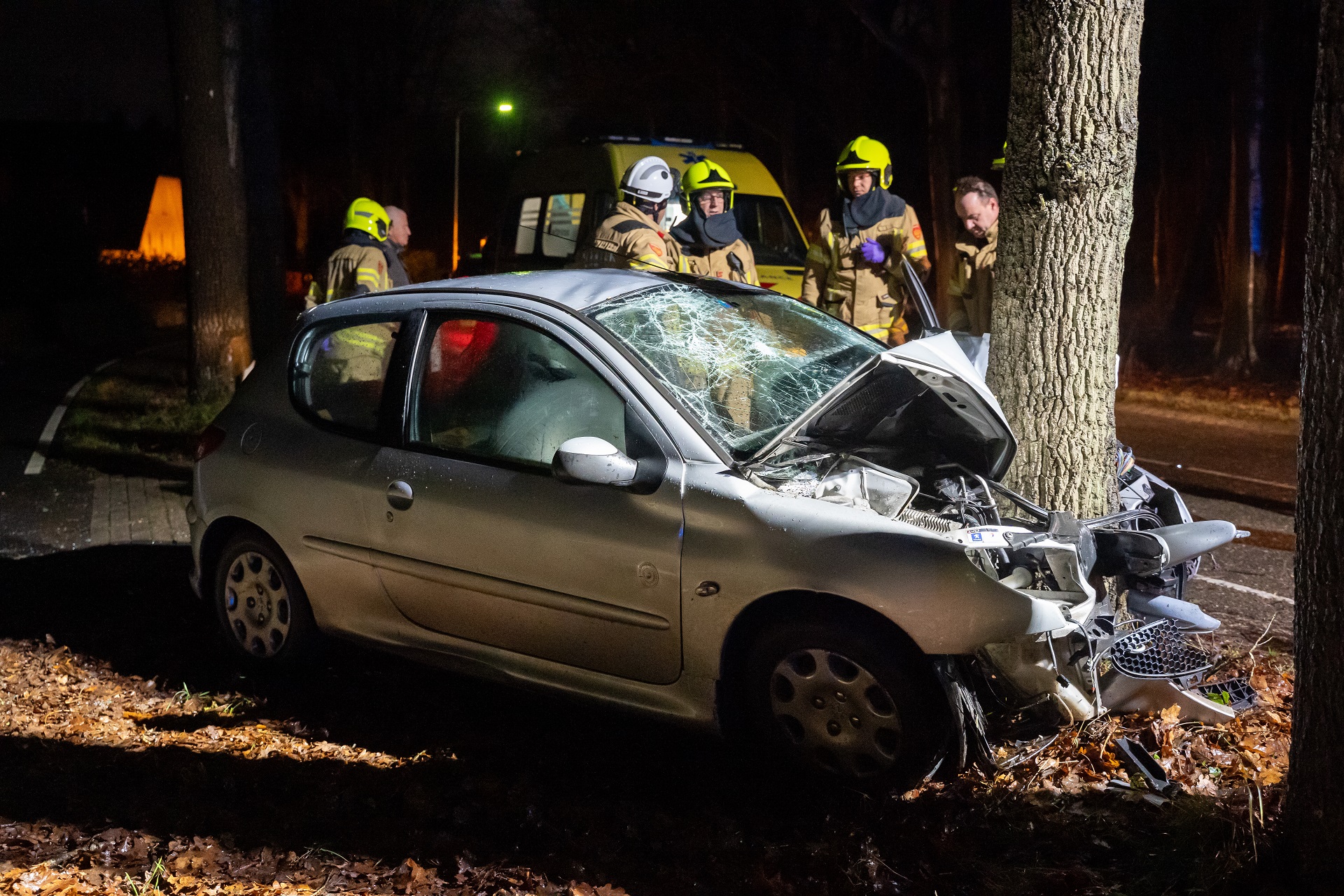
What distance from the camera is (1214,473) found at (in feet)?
32.9

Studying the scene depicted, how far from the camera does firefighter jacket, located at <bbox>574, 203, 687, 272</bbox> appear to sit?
6.90 metres

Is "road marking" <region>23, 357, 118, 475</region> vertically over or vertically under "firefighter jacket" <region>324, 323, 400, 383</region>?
under

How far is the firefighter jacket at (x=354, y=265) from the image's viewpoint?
767 cm

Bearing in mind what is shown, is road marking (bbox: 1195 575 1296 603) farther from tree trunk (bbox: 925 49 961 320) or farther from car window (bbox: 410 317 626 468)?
tree trunk (bbox: 925 49 961 320)

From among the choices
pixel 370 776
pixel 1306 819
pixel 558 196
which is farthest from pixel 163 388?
pixel 1306 819

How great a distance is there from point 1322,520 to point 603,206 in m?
8.97

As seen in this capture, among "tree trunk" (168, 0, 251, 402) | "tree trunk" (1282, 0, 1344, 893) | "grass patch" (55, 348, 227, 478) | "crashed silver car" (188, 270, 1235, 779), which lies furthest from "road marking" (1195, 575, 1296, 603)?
"tree trunk" (168, 0, 251, 402)

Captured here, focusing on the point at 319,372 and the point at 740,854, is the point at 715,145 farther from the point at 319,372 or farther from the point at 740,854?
the point at 740,854

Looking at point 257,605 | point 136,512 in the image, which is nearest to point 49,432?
point 136,512

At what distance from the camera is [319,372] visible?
5125 millimetres

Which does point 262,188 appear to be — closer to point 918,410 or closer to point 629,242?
point 629,242

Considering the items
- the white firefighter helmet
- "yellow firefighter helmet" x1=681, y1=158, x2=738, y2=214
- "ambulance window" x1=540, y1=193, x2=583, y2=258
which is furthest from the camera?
"ambulance window" x1=540, y1=193, x2=583, y2=258

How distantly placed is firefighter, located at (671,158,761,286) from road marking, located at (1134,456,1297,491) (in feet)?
11.5

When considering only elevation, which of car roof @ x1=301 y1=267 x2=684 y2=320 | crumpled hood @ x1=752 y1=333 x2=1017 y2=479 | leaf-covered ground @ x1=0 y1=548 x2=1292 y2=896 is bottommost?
leaf-covered ground @ x1=0 y1=548 x2=1292 y2=896
